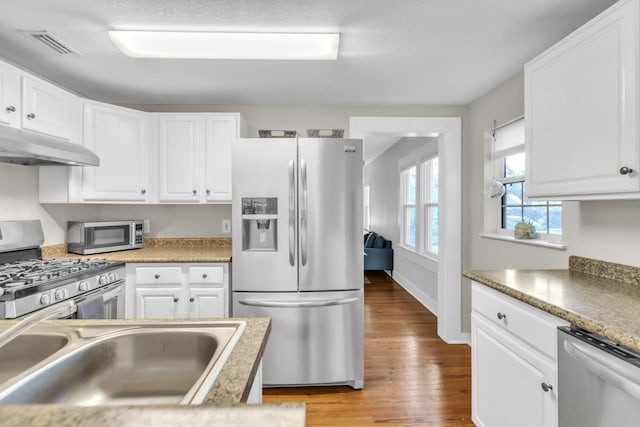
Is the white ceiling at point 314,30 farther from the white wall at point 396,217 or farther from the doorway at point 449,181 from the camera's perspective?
the white wall at point 396,217

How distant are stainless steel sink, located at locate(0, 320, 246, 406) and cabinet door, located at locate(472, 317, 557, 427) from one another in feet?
3.87

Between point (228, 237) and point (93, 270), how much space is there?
1161 mm

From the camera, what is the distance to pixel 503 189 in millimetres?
2512

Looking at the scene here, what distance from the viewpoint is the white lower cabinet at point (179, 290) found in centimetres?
246

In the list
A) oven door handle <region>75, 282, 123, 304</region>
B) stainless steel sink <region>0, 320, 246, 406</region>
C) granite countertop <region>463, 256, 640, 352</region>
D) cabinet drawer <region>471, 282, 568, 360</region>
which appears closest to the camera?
stainless steel sink <region>0, 320, 246, 406</region>

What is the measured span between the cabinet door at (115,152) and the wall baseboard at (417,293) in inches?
134

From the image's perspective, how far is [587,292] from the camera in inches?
55.1

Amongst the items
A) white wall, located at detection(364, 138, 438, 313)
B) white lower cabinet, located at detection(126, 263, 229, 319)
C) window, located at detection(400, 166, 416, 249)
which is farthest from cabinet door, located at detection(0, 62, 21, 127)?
window, located at detection(400, 166, 416, 249)

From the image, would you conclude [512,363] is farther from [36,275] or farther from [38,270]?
[38,270]

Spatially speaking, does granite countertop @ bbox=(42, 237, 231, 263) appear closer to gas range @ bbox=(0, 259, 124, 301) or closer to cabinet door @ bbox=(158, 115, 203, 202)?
gas range @ bbox=(0, 259, 124, 301)

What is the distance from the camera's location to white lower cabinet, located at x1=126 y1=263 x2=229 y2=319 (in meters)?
2.46

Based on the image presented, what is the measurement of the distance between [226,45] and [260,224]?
1.19 meters

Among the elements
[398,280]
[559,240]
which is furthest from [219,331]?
[398,280]

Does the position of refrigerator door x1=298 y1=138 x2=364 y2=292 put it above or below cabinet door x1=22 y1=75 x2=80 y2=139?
below
